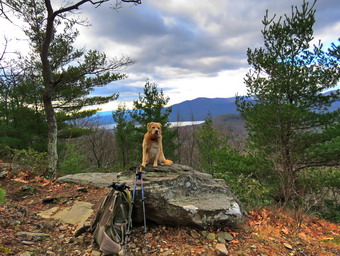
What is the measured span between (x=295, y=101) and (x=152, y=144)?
8501mm

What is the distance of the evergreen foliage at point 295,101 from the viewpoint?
944 centimetres

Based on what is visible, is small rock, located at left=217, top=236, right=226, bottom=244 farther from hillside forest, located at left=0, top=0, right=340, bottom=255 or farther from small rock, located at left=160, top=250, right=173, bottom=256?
hillside forest, located at left=0, top=0, right=340, bottom=255

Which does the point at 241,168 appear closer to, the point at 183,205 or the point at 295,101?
the point at 295,101

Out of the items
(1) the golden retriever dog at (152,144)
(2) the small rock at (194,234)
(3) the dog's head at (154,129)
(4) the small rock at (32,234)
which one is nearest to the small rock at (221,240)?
(2) the small rock at (194,234)

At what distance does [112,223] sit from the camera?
2.87m

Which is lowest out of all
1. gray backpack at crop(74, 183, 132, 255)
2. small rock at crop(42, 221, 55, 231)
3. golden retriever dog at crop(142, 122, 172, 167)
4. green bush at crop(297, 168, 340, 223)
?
green bush at crop(297, 168, 340, 223)

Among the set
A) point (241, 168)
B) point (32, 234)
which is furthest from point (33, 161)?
point (241, 168)

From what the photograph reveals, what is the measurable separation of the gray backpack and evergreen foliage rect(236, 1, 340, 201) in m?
7.88

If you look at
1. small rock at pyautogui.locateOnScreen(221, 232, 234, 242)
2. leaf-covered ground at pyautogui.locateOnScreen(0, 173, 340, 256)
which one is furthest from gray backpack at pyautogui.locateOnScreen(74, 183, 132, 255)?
small rock at pyautogui.locateOnScreen(221, 232, 234, 242)

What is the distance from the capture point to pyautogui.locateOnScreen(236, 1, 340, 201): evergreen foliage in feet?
31.0

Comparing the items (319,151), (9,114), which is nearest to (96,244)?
(319,151)

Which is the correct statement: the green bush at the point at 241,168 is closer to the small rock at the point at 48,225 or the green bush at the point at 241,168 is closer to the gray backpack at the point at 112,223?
the gray backpack at the point at 112,223

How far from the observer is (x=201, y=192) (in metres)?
4.00

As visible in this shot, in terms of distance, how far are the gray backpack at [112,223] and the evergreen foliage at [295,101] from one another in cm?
788
